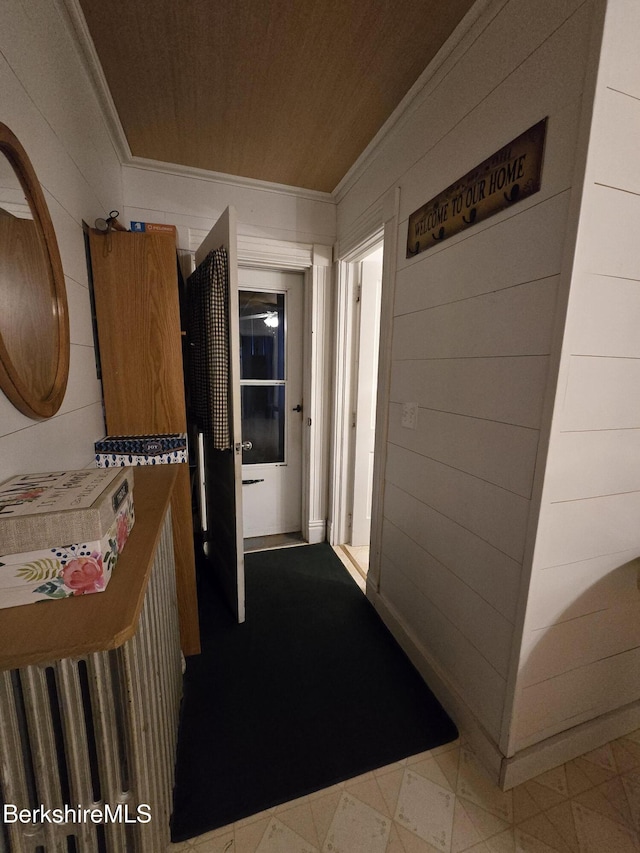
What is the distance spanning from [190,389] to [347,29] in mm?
1731

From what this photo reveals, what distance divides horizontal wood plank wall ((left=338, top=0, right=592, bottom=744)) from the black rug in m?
0.22

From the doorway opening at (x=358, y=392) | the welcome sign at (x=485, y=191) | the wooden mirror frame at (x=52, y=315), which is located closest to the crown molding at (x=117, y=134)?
the doorway opening at (x=358, y=392)

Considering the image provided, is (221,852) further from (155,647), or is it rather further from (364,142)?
(364,142)

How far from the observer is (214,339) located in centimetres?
155

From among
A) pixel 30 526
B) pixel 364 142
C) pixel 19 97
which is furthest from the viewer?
pixel 364 142

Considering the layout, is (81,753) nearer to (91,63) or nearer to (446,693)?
(446,693)

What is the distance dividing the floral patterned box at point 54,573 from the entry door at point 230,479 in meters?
0.97

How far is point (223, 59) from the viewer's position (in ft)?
4.15

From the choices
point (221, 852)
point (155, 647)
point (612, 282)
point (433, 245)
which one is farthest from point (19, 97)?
point (221, 852)

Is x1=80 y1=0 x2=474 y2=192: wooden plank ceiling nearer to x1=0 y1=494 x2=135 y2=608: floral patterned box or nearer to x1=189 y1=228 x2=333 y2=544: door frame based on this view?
x1=189 y1=228 x2=333 y2=544: door frame

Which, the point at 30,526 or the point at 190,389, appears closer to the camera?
the point at 30,526

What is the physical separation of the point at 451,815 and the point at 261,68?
262cm

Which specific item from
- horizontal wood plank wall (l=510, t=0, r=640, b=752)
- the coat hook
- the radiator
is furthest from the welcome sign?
the radiator

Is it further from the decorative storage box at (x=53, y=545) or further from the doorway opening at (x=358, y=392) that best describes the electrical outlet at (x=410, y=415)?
the decorative storage box at (x=53, y=545)
